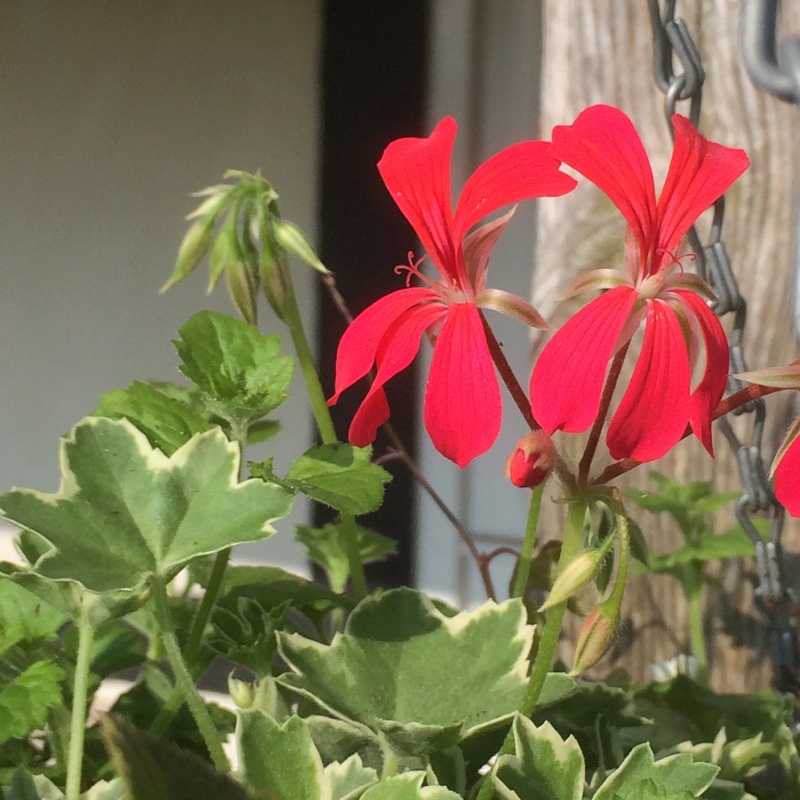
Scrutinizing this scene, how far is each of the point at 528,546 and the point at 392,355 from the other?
135 millimetres

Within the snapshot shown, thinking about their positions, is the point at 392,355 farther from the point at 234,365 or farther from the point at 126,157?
the point at 126,157

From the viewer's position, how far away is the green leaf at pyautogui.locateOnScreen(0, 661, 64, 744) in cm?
28

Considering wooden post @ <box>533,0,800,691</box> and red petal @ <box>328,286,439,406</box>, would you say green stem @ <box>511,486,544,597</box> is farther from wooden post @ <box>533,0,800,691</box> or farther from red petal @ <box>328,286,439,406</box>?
wooden post @ <box>533,0,800,691</box>

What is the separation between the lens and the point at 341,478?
0.99ft

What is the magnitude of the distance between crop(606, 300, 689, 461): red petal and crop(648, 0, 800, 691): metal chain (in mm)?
127

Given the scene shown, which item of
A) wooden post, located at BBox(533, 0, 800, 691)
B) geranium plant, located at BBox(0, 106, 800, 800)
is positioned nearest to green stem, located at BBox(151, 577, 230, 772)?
geranium plant, located at BBox(0, 106, 800, 800)

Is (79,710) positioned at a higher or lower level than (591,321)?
lower

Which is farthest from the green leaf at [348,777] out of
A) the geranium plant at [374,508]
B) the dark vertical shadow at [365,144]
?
→ the dark vertical shadow at [365,144]

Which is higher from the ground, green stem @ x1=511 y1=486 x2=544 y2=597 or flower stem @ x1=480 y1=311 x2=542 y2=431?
flower stem @ x1=480 y1=311 x2=542 y2=431

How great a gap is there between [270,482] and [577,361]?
0.13 meters

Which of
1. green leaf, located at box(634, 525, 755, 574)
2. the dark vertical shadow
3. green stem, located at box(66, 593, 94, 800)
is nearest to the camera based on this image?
green stem, located at box(66, 593, 94, 800)

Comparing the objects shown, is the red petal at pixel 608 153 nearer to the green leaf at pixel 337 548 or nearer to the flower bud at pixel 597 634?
the flower bud at pixel 597 634

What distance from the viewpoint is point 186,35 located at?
0.97 metres

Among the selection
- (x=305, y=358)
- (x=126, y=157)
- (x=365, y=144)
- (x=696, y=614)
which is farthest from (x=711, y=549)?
(x=126, y=157)
